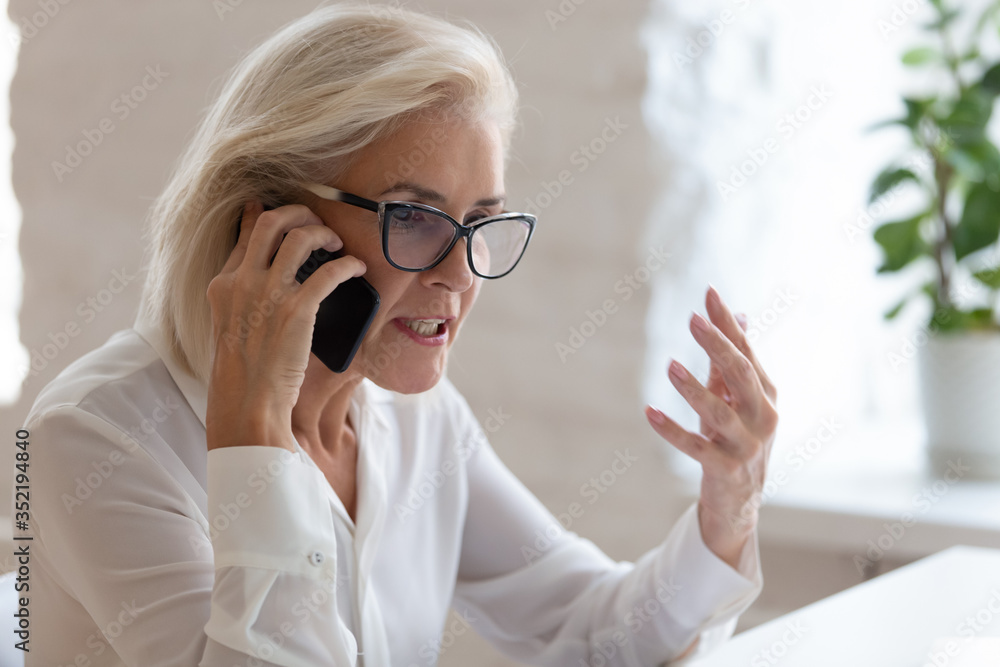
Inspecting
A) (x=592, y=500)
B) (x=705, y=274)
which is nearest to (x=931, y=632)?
(x=592, y=500)

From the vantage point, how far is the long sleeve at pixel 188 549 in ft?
3.10

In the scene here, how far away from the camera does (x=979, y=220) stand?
A: 1.91 metres

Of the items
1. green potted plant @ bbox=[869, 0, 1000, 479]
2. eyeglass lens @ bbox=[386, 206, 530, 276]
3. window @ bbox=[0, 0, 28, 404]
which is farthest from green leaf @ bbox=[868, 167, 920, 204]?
window @ bbox=[0, 0, 28, 404]

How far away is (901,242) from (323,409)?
1.33m

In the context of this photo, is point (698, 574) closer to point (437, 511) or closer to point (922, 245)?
point (437, 511)

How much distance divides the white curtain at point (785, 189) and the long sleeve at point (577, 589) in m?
0.72

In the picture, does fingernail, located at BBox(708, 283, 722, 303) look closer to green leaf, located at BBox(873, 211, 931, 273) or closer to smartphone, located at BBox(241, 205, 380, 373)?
smartphone, located at BBox(241, 205, 380, 373)

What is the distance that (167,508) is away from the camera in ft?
3.41

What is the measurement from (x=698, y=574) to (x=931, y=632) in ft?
0.99

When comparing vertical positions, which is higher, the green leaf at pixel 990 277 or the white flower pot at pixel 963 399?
the green leaf at pixel 990 277

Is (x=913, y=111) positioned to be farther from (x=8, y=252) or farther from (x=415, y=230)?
(x=8, y=252)

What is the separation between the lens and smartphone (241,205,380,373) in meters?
1.14

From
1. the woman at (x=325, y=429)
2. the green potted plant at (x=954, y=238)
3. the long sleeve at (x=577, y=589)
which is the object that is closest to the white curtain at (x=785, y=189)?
the green potted plant at (x=954, y=238)

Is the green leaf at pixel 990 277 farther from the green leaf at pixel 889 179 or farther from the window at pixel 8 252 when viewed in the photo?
the window at pixel 8 252
